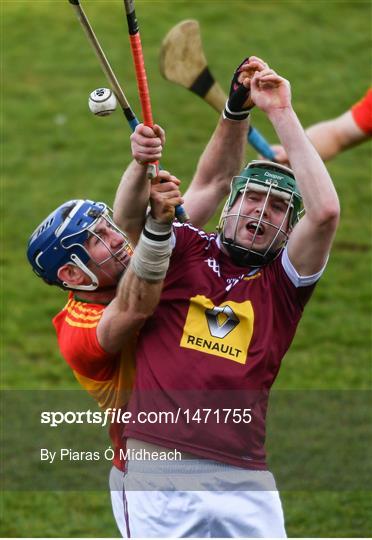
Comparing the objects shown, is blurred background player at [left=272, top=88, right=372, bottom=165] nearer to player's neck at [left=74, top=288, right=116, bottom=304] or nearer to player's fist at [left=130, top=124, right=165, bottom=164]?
player's neck at [left=74, top=288, right=116, bottom=304]

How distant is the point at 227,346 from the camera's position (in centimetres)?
452

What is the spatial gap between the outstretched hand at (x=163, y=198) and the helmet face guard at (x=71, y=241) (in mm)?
417

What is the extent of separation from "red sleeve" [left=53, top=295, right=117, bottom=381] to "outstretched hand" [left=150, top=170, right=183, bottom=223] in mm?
609

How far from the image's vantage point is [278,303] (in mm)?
4617

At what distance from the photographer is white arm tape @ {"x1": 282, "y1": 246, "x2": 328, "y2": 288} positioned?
14.9ft

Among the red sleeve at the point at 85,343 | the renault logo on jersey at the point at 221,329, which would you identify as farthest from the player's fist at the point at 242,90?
the red sleeve at the point at 85,343

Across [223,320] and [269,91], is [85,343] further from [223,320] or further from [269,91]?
[269,91]

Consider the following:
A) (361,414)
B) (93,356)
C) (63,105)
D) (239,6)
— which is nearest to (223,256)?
(93,356)

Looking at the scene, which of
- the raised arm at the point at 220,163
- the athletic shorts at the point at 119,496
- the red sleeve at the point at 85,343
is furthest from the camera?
the raised arm at the point at 220,163

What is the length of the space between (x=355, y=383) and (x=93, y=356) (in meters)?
4.20

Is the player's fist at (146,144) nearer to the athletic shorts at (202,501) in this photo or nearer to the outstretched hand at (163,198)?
the outstretched hand at (163,198)

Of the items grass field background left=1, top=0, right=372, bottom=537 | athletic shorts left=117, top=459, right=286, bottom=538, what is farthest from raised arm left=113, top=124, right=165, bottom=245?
grass field background left=1, top=0, right=372, bottom=537

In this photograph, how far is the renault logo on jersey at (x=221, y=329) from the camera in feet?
14.8

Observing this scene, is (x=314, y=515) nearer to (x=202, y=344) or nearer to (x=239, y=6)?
(x=202, y=344)
